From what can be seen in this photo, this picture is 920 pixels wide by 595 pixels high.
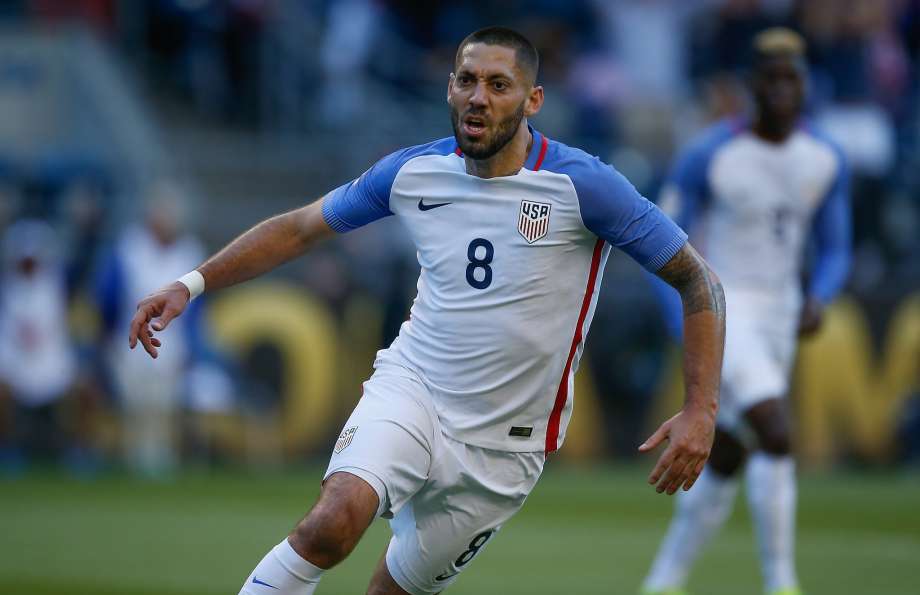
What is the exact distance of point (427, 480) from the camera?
250 inches

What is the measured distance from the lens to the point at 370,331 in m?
18.2

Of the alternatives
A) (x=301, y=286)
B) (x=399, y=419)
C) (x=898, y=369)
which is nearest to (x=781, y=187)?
(x=399, y=419)

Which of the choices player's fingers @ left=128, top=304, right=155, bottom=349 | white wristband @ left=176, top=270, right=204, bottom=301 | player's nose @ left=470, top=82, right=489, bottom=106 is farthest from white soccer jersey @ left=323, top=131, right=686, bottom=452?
player's fingers @ left=128, top=304, right=155, bottom=349

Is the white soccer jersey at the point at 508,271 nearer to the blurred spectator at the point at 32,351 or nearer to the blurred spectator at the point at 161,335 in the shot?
the blurred spectator at the point at 161,335

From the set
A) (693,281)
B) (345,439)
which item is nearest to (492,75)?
(693,281)

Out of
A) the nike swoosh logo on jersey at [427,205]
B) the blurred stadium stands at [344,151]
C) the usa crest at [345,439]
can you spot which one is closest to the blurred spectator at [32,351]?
the blurred stadium stands at [344,151]

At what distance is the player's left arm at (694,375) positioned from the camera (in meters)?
5.79

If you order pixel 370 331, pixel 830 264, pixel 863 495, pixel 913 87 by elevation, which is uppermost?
pixel 913 87

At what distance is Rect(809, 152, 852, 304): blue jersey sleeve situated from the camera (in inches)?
392

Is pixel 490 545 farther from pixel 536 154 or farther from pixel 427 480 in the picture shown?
pixel 536 154

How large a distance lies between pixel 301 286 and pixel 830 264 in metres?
9.26

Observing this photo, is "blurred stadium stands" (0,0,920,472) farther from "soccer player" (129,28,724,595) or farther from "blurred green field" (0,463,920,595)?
"soccer player" (129,28,724,595)

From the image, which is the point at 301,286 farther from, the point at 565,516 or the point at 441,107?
the point at 565,516

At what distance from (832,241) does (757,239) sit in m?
0.54
